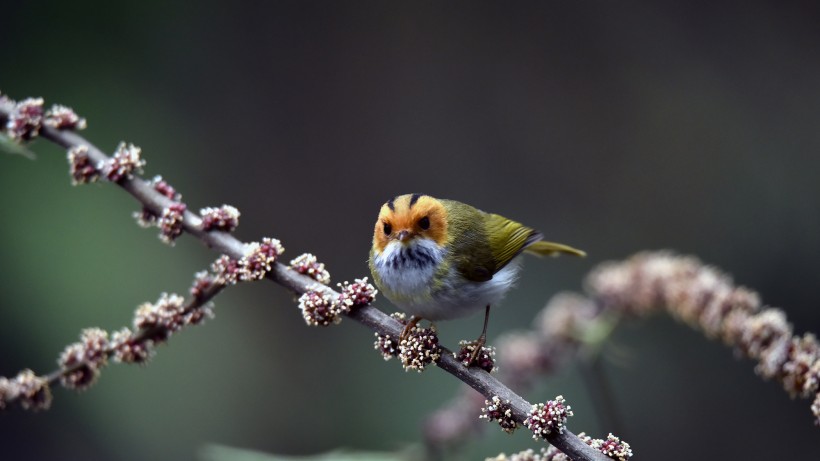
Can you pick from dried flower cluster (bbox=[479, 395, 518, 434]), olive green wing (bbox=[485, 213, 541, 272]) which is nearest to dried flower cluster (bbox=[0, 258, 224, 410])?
dried flower cluster (bbox=[479, 395, 518, 434])

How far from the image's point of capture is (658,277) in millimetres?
2551

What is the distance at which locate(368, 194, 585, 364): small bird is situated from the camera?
2422 millimetres

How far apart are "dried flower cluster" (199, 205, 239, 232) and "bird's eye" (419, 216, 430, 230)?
2.55 ft

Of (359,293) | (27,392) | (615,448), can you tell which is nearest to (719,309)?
(615,448)

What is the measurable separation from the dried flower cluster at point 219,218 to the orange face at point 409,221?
694 millimetres

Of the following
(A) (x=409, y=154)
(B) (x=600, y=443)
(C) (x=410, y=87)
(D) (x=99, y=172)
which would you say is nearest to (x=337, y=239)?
(A) (x=409, y=154)

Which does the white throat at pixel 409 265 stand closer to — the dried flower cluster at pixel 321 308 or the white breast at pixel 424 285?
the white breast at pixel 424 285

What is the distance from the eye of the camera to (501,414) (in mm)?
1518

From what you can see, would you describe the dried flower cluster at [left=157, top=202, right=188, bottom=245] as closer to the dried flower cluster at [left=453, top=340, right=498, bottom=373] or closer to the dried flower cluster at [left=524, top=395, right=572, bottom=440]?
the dried flower cluster at [left=453, top=340, right=498, bottom=373]

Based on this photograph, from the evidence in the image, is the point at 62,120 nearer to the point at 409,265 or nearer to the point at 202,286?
the point at 202,286

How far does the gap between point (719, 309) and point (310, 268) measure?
1090 millimetres

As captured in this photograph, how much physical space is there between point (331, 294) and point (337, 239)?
509cm

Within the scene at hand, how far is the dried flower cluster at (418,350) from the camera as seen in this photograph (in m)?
1.66

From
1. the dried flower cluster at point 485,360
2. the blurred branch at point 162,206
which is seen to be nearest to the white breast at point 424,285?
the blurred branch at point 162,206
